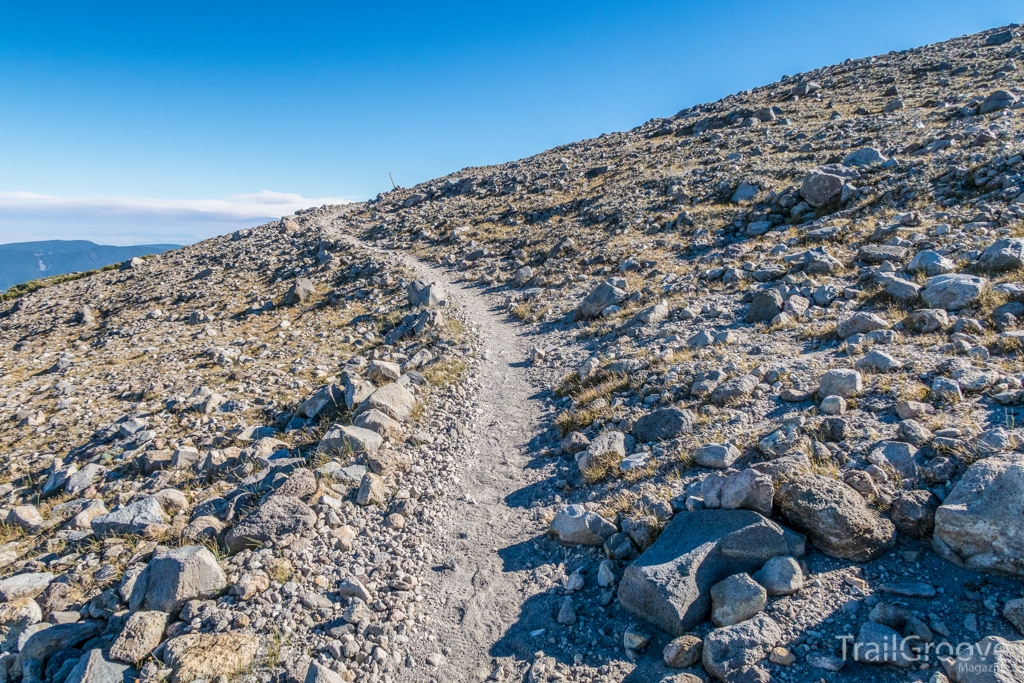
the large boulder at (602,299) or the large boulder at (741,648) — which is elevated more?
the large boulder at (602,299)

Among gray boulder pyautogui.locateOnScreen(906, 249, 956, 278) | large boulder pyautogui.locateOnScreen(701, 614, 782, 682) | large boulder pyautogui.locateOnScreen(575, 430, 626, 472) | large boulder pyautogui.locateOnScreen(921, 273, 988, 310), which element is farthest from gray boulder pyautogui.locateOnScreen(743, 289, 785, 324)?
large boulder pyautogui.locateOnScreen(701, 614, 782, 682)

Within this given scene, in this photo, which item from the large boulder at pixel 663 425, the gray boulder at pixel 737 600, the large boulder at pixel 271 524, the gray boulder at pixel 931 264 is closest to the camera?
the gray boulder at pixel 737 600

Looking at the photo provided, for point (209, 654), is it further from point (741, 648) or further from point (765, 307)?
point (765, 307)

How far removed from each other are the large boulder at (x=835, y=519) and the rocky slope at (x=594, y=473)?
0.10 feet

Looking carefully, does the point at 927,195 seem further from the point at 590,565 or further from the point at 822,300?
the point at 590,565

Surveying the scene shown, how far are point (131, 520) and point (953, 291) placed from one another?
15.8 metres

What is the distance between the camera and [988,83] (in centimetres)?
3250

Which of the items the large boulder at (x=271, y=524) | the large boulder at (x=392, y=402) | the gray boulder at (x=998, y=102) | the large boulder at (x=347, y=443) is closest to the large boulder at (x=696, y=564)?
the large boulder at (x=271, y=524)

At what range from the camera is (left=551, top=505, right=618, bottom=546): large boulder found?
6.50m

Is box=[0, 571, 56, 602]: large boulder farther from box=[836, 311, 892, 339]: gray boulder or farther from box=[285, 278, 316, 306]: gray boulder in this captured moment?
box=[285, 278, 316, 306]: gray boulder

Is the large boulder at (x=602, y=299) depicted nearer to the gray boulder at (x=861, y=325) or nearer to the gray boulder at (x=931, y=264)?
the gray boulder at (x=861, y=325)

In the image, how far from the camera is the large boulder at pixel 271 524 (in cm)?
709

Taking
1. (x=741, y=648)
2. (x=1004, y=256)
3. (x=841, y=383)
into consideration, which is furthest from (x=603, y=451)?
(x=1004, y=256)

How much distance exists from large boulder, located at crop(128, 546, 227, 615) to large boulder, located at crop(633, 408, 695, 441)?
A: 6.63m
